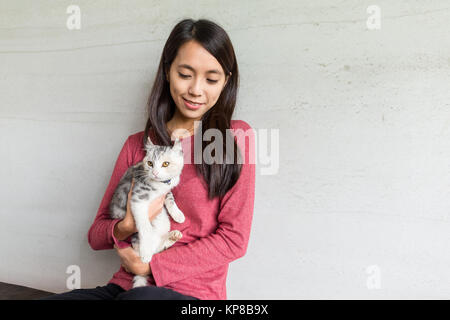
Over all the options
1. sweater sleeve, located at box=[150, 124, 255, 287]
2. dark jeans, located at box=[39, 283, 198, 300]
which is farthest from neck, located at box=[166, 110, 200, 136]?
dark jeans, located at box=[39, 283, 198, 300]

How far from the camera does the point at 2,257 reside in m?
1.71

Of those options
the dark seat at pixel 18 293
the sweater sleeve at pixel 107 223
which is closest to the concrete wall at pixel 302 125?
the dark seat at pixel 18 293

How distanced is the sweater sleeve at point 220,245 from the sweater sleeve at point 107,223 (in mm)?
175

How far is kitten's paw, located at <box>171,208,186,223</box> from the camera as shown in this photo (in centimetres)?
112

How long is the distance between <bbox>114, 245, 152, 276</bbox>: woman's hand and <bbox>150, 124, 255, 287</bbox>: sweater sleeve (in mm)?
26

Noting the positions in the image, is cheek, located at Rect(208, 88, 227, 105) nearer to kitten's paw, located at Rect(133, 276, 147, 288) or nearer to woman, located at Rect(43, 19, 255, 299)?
woman, located at Rect(43, 19, 255, 299)

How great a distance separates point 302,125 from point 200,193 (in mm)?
434

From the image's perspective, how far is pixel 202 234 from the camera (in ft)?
3.68

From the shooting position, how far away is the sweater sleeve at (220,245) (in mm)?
1053

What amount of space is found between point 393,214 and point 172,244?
2.39 feet

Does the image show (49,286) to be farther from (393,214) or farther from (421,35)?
(421,35)
